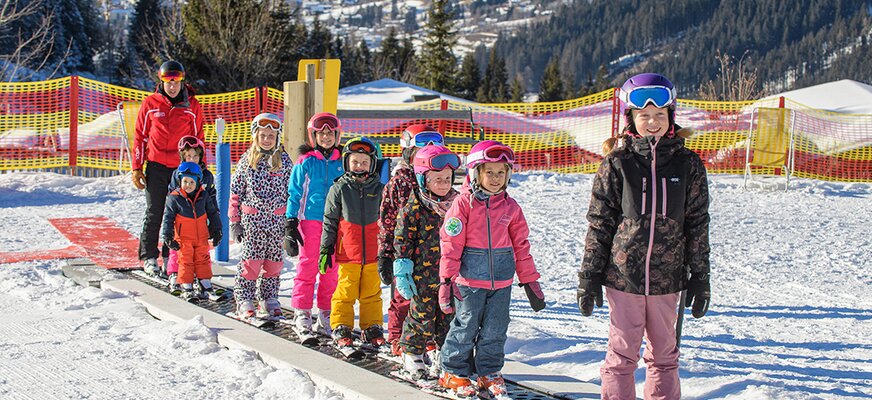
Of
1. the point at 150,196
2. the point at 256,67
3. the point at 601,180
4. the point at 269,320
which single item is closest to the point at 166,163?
the point at 150,196

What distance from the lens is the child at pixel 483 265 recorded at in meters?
4.52

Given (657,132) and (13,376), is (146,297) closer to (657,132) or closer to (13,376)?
(13,376)

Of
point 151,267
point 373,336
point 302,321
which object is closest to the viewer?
point 373,336

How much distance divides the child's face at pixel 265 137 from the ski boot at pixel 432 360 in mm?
2152

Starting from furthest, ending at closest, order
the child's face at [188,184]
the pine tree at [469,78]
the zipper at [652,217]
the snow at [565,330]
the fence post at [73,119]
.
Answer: the pine tree at [469,78], the fence post at [73,119], the child's face at [188,184], the snow at [565,330], the zipper at [652,217]

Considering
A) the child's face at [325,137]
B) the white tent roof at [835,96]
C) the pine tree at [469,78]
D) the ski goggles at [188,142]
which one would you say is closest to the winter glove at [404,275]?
the child's face at [325,137]

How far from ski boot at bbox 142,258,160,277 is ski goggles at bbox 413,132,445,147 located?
136 inches

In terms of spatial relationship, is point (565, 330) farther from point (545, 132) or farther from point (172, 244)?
point (545, 132)

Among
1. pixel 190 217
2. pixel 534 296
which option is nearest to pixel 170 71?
pixel 190 217

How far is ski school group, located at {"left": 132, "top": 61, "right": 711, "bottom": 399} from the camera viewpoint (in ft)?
13.6

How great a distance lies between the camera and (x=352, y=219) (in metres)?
5.54

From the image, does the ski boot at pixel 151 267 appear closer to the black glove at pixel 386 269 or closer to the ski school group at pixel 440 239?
the ski school group at pixel 440 239

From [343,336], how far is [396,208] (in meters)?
0.98

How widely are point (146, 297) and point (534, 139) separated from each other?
1536cm
